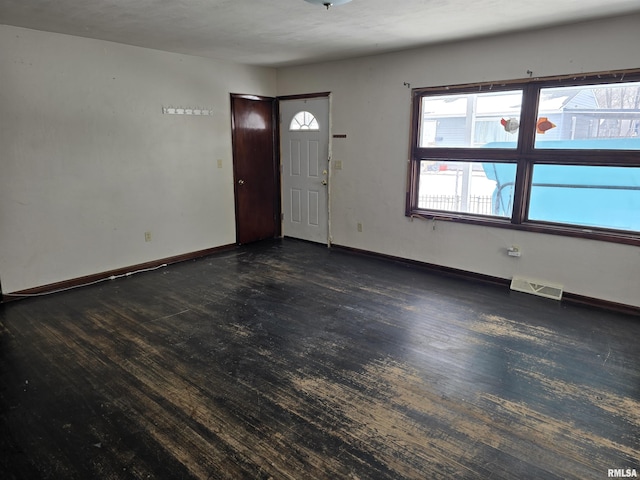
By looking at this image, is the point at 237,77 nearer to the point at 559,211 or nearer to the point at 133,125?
the point at 133,125

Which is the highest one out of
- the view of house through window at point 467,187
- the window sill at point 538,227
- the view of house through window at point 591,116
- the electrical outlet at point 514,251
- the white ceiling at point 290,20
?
the white ceiling at point 290,20

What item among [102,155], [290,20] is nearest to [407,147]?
[290,20]

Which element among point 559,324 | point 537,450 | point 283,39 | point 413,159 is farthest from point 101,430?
point 413,159

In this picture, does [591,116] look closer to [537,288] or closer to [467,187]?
[467,187]

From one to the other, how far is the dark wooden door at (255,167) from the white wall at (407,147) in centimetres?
56

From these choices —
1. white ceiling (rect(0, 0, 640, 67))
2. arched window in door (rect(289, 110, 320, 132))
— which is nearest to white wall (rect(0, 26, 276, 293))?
white ceiling (rect(0, 0, 640, 67))

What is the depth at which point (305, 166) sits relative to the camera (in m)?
5.98

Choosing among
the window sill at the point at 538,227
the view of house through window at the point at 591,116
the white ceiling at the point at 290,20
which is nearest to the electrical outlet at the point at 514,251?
the window sill at the point at 538,227

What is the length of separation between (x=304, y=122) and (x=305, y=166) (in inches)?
24.9

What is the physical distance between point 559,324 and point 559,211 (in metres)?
1.18

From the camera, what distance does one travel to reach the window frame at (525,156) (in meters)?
3.54

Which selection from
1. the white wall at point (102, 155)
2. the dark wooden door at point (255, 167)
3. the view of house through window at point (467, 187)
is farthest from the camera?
the dark wooden door at point (255, 167)

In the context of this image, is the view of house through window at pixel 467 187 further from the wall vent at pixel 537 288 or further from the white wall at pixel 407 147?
the wall vent at pixel 537 288

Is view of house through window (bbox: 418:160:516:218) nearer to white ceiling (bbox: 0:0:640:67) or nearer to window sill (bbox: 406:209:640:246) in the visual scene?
window sill (bbox: 406:209:640:246)
